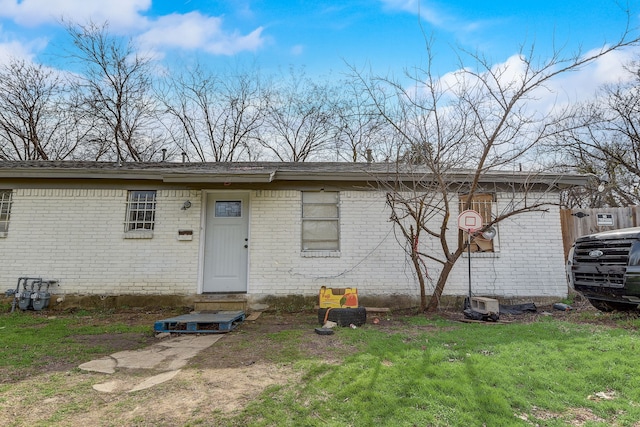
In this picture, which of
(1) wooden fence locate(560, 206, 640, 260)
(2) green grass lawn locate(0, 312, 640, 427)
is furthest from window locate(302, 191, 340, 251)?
(1) wooden fence locate(560, 206, 640, 260)

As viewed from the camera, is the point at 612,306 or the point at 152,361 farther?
the point at 612,306

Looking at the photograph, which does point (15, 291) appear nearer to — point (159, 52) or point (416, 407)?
point (416, 407)

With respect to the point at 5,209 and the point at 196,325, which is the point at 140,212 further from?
the point at 196,325

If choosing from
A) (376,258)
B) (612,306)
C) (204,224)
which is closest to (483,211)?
(376,258)

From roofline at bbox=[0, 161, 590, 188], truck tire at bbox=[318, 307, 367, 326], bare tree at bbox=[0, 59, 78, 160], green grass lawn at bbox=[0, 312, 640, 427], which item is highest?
bare tree at bbox=[0, 59, 78, 160]

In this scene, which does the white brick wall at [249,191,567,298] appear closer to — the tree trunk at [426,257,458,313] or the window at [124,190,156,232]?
the tree trunk at [426,257,458,313]

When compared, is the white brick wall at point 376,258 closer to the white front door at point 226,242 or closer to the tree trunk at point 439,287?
the white front door at point 226,242

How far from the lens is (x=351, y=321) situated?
529 centimetres

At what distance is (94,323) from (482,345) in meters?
6.00

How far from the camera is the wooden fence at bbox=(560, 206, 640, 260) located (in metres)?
7.41

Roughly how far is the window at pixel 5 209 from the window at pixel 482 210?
9461 millimetres

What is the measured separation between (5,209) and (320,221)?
21.6 ft

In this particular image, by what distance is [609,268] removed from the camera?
4898 millimetres

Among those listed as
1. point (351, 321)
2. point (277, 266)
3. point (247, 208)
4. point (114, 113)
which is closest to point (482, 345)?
point (351, 321)
